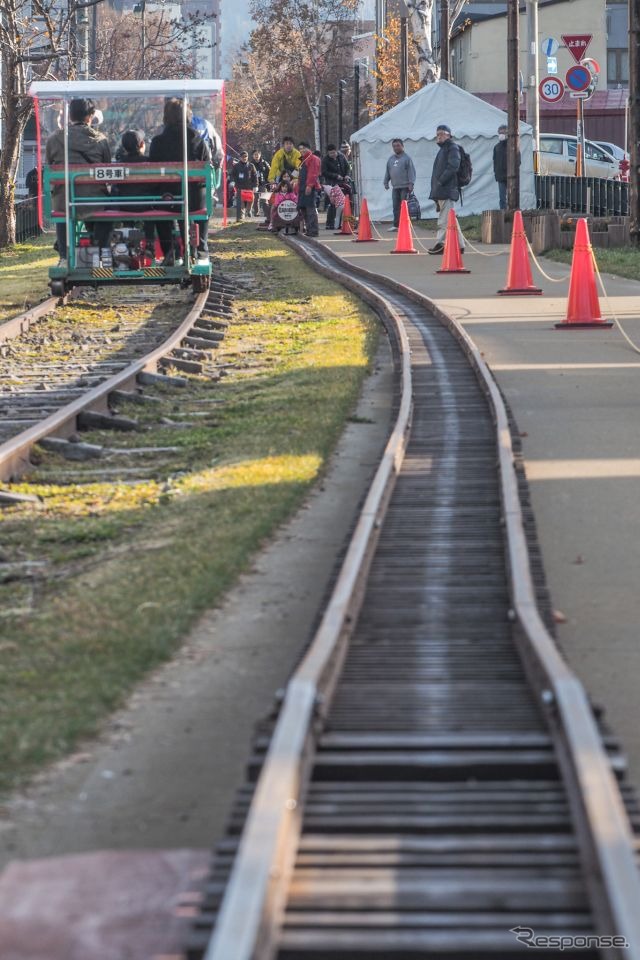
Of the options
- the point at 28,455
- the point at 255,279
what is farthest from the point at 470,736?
the point at 255,279

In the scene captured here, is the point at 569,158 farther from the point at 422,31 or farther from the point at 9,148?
the point at 9,148

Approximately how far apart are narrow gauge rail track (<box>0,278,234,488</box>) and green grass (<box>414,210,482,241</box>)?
16.0m

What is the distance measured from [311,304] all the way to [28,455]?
10646 mm

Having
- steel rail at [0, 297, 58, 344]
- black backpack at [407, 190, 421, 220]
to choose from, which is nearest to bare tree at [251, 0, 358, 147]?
black backpack at [407, 190, 421, 220]

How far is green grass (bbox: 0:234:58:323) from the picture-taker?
66.9 feet

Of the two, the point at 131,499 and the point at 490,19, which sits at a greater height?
the point at 490,19

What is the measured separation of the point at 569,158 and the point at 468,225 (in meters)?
12.1

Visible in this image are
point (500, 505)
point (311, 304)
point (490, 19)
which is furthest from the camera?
point (490, 19)

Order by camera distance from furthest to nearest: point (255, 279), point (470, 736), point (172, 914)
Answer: point (255, 279) → point (470, 736) → point (172, 914)

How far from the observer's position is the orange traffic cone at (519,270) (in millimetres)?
19766

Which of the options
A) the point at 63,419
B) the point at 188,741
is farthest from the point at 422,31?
the point at 188,741

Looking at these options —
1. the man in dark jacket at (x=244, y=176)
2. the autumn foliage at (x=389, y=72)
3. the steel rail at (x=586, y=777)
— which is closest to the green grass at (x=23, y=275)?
the man in dark jacket at (x=244, y=176)

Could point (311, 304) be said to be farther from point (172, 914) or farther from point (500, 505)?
point (172, 914)

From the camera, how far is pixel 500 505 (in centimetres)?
760
